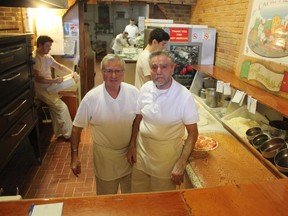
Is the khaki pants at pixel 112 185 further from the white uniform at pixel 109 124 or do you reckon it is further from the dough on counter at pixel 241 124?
the dough on counter at pixel 241 124

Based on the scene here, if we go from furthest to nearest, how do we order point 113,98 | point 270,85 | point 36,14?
point 36,14, point 270,85, point 113,98

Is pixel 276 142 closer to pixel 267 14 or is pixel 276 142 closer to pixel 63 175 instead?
pixel 267 14

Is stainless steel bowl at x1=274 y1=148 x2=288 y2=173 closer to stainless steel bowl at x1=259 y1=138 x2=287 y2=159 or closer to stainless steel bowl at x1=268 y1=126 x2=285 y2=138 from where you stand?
stainless steel bowl at x1=259 y1=138 x2=287 y2=159

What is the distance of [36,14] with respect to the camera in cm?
493

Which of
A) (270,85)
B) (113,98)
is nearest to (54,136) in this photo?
(113,98)

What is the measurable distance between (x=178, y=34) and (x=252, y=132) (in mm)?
2359

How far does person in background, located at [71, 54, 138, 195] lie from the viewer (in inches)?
75.4

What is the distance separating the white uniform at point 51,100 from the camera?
12.8 ft

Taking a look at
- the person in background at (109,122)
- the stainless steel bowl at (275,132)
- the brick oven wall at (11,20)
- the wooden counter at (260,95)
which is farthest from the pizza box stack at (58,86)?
the stainless steel bowl at (275,132)

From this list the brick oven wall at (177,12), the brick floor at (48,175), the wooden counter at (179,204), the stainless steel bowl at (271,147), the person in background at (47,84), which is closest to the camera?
the wooden counter at (179,204)

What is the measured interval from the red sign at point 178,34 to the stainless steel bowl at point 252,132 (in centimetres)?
228

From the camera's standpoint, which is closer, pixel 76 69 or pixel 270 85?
pixel 270 85

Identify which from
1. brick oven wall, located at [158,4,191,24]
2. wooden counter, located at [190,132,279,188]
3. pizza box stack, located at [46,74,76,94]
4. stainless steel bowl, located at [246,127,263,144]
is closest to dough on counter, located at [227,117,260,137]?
stainless steel bowl, located at [246,127,263,144]

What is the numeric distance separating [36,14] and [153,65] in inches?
161
